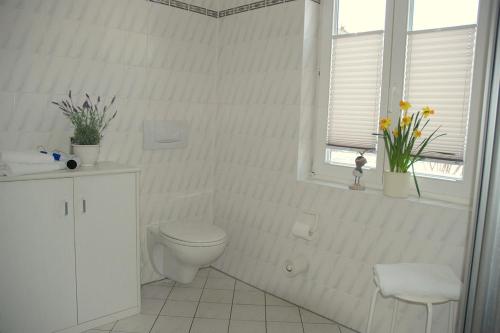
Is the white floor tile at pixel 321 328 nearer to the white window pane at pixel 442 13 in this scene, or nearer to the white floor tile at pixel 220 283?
the white floor tile at pixel 220 283

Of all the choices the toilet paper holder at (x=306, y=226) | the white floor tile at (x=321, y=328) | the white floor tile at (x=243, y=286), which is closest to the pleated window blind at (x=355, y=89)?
the toilet paper holder at (x=306, y=226)

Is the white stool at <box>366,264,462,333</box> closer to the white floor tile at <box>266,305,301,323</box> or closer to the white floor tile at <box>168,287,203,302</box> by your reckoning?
the white floor tile at <box>266,305,301,323</box>

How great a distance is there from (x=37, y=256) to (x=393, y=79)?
2182 millimetres

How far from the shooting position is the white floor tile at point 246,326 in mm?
2525

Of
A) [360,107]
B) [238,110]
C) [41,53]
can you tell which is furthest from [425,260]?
[41,53]

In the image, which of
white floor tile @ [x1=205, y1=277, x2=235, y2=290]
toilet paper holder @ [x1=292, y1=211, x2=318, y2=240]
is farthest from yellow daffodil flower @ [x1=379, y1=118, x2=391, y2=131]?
white floor tile @ [x1=205, y1=277, x2=235, y2=290]

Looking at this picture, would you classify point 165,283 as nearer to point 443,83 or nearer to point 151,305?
point 151,305

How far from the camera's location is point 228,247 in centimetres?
338

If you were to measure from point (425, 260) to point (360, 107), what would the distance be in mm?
965

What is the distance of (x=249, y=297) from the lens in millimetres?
2988

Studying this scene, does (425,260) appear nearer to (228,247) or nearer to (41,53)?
(228,247)

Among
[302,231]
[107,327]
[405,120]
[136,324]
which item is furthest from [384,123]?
[107,327]

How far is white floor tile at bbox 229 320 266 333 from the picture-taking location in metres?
2.53

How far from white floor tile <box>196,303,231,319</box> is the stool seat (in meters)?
1.20
